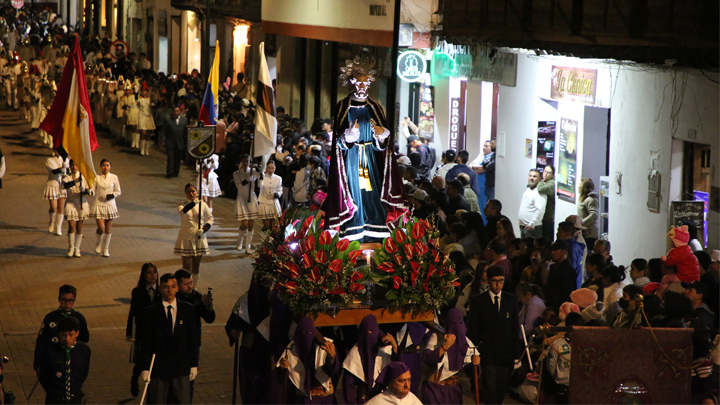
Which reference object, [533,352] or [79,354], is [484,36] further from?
[79,354]

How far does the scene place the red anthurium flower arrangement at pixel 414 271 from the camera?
10.1 metres

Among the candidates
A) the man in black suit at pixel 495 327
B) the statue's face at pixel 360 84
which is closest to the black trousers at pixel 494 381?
the man in black suit at pixel 495 327

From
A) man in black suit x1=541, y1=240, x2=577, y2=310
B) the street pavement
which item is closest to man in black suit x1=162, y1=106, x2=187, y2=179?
the street pavement

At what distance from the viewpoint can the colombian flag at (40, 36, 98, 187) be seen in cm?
1570

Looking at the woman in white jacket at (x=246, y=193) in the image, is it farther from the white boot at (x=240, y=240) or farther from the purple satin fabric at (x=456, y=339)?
the purple satin fabric at (x=456, y=339)

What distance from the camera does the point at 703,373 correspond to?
30.8ft

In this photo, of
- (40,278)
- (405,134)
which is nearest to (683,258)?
(40,278)

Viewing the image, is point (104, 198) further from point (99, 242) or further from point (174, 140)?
point (174, 140)

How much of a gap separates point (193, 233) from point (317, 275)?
6.81 m

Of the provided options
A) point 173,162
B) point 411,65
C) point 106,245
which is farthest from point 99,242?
point 173,162

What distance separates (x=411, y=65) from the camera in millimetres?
22953

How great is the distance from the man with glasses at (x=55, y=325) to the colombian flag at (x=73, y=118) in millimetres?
5268

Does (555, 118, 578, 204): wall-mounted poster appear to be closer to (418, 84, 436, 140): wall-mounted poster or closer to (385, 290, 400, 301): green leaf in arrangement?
(418, 84, 436, 140): wall-mounted poster

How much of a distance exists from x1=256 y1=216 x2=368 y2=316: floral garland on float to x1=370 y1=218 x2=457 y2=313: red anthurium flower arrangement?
26 centimetres
